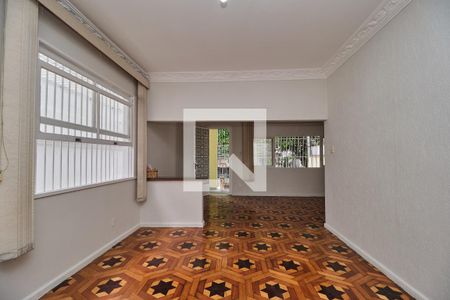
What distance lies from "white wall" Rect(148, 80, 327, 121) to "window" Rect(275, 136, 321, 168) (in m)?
3.06

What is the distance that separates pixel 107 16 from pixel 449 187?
137 inches

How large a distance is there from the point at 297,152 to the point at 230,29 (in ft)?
16.4

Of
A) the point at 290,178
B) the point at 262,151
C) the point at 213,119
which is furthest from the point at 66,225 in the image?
the point at 290,178

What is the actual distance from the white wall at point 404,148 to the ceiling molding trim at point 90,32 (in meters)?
3.14

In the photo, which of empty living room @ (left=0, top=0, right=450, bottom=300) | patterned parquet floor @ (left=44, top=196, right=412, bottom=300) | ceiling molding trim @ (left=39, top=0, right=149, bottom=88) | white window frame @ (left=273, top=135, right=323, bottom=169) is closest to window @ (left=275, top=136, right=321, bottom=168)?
white window frame @ (left=273, top=135, right=323, bottom=169)

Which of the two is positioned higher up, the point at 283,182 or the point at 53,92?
the point at 53,92

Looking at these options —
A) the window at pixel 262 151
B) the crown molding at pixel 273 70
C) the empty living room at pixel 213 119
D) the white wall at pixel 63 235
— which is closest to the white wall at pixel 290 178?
the window at pixel 262 151

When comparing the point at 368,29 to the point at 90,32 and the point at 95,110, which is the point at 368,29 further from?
the point at 95,110

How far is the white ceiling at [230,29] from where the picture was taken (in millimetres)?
2145

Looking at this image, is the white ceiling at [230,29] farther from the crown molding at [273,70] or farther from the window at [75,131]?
the window at [75,131]

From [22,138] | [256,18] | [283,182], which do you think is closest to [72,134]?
[22,138]

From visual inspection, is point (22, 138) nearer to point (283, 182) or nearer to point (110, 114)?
point (110, 114)

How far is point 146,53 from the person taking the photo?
3.14 metres

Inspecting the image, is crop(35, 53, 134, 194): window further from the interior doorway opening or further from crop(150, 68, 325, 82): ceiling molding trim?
Answer: the interior doorway opening
